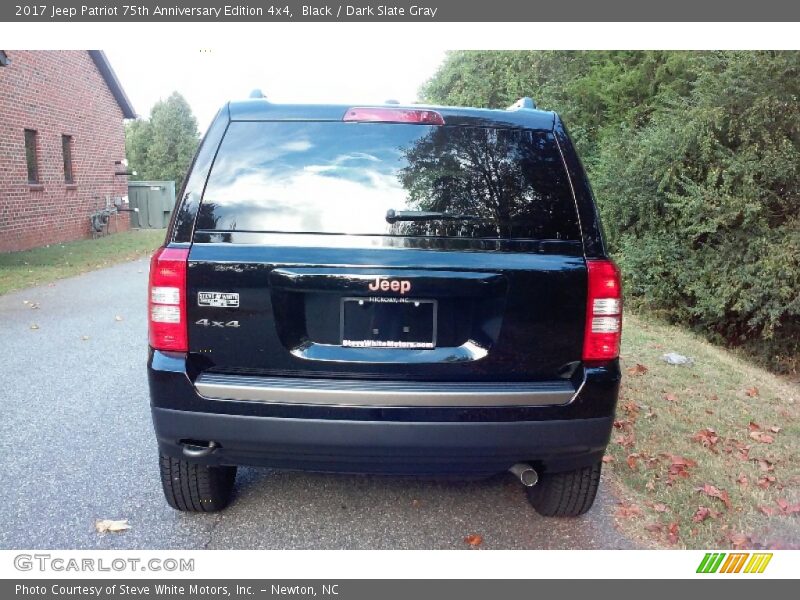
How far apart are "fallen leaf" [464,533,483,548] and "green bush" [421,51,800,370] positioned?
21.5ft

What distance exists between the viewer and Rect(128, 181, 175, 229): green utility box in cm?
2523

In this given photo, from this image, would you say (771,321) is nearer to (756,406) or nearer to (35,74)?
(756,406)

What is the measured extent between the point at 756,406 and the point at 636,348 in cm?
185

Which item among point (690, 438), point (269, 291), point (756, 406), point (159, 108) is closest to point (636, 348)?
point (756, 406)

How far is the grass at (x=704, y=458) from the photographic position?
3340 millimetres

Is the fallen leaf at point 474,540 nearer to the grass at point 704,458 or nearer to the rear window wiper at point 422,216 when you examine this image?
the grass at point 704,458

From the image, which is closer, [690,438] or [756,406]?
[690,438]

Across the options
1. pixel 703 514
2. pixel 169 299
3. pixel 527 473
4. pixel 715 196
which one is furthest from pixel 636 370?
pixel 169 299

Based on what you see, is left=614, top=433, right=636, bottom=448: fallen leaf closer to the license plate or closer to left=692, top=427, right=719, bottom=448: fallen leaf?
left=692, top=427, right=719, bottom=448: fallen leaf

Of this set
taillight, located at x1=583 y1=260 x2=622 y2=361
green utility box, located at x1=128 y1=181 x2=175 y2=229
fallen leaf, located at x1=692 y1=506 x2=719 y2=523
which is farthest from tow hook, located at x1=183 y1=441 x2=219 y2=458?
green utility box, located at x1=128 y1=181 x2=175 y2=229

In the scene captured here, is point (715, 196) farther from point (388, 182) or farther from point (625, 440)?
point (388, 182)

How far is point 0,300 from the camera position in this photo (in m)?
9.15

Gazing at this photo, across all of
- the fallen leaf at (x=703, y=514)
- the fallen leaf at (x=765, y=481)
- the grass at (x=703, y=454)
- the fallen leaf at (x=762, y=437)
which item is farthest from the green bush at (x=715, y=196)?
the fallen leaf at (x=703, y=514)

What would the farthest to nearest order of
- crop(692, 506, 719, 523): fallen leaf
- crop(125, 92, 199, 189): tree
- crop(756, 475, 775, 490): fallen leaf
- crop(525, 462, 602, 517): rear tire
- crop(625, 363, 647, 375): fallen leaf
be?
crop(125, 92, 199, 189): tree < crop(625, 363, 647, 375): fallen leaf < crop(756, 475, 775, 490): fallen leaf < crop(692, 506, 719, 523): fallen leaf < crop(525, 462, 602, 517): rear tire
